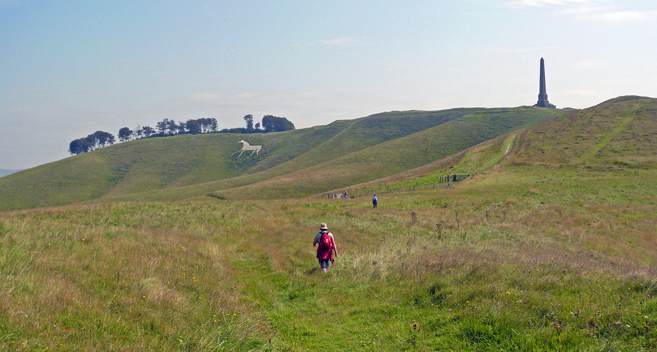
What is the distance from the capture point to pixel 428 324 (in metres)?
7.16

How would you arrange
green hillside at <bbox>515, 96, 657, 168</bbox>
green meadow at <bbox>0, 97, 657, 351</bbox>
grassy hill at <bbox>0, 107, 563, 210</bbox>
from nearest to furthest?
1. green meadow at <bbox>0, 97, 657, 351</bbox>
2. green hillside at <bbox>515, 96, 657, 168</bbox>
3. grassy hill at <bbox>0, 107, 563, 210</bbox>

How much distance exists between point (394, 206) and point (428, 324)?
2620 cm

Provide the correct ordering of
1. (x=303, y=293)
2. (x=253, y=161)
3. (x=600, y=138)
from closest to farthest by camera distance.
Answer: (x=303, y=293) → (x=600, y=138) → (x=253, y=161)

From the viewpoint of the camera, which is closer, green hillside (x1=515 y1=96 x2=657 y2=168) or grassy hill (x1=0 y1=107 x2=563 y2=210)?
green hillside (x1=515 y1=96 x2=657 y2=168)

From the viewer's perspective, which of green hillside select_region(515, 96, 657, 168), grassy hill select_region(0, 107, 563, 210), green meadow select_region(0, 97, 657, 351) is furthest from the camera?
grassy hill select_region(0, 107, 563, 210)

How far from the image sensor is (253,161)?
5551 inches

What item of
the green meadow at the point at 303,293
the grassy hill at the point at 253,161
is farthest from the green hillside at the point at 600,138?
the green meadow at the point at 303,293

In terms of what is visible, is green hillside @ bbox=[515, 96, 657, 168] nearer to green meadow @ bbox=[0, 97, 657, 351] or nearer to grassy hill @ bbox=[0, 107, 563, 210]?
grassy hill @ bbox=[0, 107, 563, 210]

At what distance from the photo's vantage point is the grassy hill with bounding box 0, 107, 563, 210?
303 feet

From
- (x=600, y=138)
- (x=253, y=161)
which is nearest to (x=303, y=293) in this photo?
(x=600, y=138)

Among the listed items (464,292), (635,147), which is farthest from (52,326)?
(635,147)

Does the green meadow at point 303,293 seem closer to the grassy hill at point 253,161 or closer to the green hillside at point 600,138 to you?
the green hillside at point 600,138

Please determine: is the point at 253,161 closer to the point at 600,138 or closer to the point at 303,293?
the point at 600,138

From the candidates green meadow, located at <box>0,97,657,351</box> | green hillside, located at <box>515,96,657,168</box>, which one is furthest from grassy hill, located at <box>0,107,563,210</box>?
green meadow, located at <box>0,97,657,351</box>
